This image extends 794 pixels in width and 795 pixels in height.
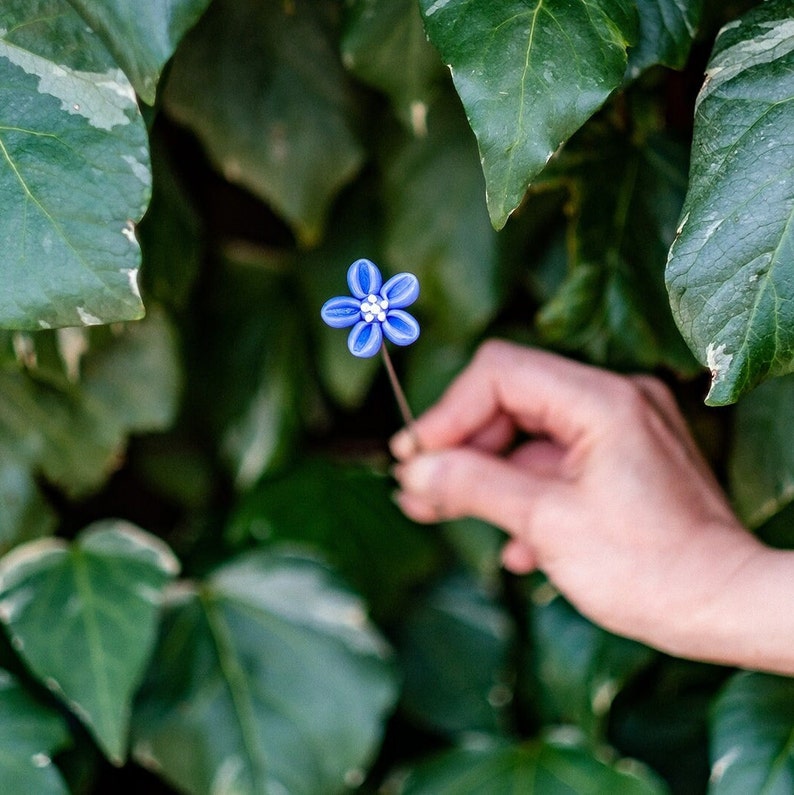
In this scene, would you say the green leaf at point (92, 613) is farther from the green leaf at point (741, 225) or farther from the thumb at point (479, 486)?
→ the green leaf at point (741, 225)

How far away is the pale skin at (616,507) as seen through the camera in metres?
0.70

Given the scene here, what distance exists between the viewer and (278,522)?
97 cm

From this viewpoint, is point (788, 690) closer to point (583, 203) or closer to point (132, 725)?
point (583, 203)

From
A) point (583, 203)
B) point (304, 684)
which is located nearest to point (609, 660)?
point (304, 684)

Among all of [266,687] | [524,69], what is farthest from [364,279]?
[266,687]

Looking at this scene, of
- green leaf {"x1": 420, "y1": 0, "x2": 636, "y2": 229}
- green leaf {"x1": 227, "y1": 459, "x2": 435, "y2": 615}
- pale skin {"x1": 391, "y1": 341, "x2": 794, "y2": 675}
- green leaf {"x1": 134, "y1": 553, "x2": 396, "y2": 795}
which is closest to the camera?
green leaf {"x1": 420, "y1": 0, "x2": 636, "y2": 229}

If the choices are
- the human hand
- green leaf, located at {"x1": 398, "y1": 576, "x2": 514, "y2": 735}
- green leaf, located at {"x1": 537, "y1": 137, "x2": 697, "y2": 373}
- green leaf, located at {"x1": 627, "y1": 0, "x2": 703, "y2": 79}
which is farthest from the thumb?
green leaf, located at {"x1": 627, "y1": 0, "x2": 703, "y2": 79}

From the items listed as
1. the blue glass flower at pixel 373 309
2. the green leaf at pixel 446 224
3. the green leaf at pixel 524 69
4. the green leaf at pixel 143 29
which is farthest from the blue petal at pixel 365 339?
the green leaf at pixel 446 224

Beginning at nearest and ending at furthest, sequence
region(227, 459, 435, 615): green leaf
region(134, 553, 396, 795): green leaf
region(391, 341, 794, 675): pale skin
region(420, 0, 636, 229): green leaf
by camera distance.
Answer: region(420, 0, 636, 229): green leaf, region(391, 341, 794, 675): pale skin, region(134, 553, 396, 795): green leaf, region(227, 459, 435, 615): green leaf

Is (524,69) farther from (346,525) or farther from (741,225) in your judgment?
(346,525)

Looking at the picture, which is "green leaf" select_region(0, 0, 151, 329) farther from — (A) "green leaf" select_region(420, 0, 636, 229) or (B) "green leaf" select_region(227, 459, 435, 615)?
(B) "green leaf" select_region(227, 459, 435, 615)

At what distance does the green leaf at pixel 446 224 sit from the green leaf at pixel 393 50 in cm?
10

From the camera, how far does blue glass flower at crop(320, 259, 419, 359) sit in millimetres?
550

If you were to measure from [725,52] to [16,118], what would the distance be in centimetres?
48
